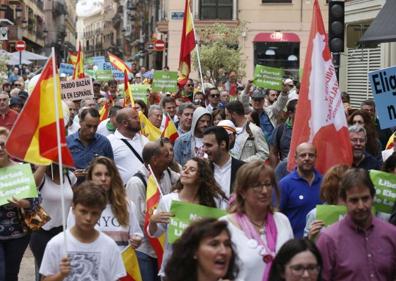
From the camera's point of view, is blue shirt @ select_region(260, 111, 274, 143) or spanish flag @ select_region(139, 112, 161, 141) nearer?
spanish flag @ select_region(139, 112, 161, 141)

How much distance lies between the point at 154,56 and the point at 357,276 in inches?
2451

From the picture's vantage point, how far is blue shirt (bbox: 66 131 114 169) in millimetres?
9711

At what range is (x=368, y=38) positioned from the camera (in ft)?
43.1

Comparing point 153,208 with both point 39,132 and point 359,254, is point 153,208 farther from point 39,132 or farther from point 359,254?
point 359,254

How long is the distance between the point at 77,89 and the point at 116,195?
9326mm

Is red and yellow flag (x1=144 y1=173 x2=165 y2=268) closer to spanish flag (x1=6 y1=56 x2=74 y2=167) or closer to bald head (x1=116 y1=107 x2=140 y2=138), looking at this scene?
spanish flag (x1=6 y1=56 x2=74 y2=167)

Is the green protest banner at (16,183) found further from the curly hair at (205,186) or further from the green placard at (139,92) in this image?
the green placard at (139,92)

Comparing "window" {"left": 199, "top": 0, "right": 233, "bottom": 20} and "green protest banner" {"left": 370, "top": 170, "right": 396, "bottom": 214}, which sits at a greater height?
"window" {"left": 199, "top": 0, "right": 233, "bottom": 20}

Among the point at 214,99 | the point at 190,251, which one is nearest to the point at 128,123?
the point at 190,251

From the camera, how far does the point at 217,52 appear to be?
36.1 metres

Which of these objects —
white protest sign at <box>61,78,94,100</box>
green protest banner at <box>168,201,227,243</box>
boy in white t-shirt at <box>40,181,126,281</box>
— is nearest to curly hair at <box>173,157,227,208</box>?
green protest banner at <box>168,201,227,243</box>

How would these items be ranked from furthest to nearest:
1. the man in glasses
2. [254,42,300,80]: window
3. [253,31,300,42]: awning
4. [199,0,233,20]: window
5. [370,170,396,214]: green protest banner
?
[199,0,233,20]: window < [253,31,300,42]: awning < [254,42,300,80]: window < the man in glasses < [370,170,396,214]: green protest banner

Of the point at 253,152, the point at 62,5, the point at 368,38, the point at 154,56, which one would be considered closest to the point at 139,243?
the point at 253,152

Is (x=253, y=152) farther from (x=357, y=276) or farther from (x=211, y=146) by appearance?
(x=357, y=276)
